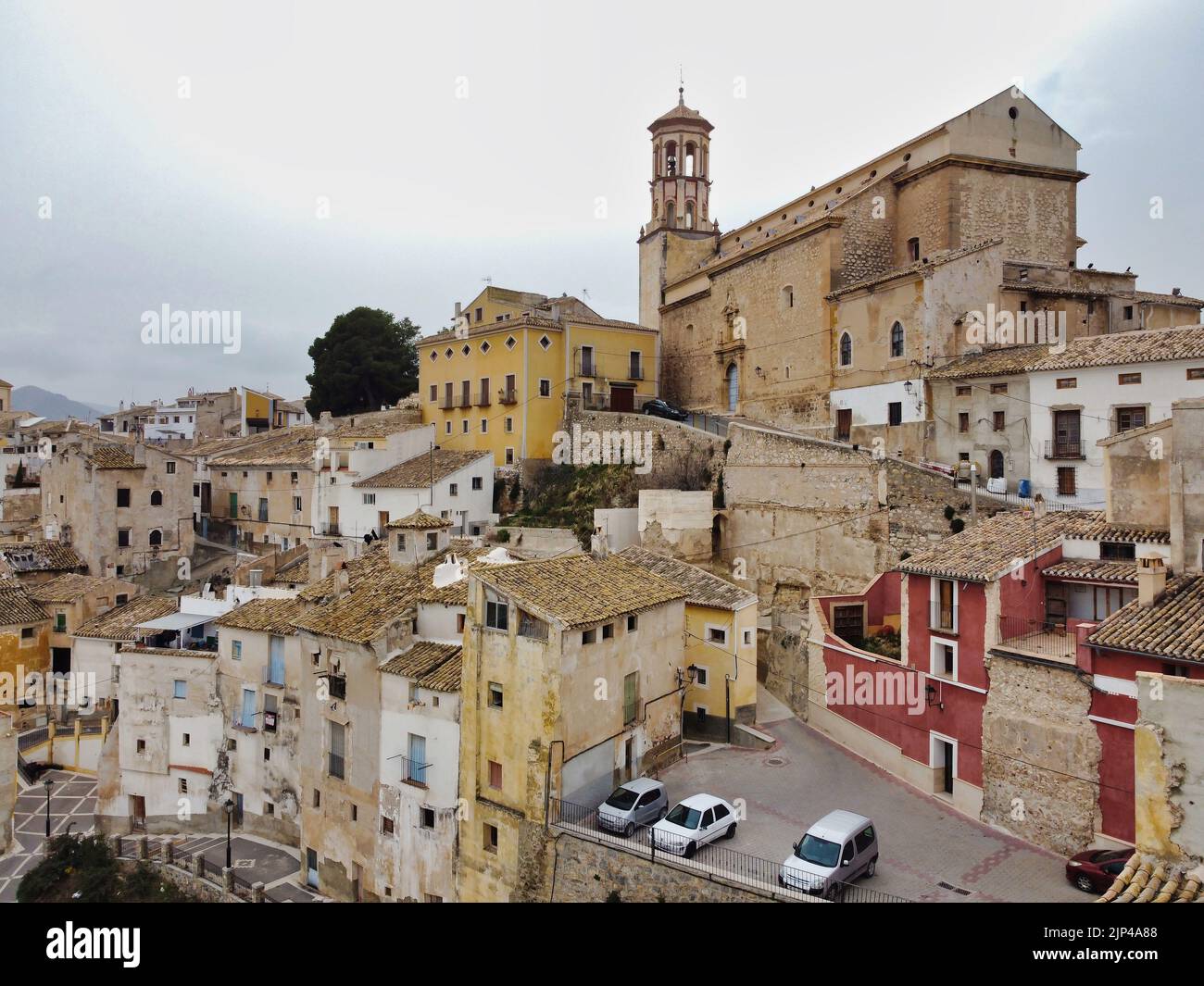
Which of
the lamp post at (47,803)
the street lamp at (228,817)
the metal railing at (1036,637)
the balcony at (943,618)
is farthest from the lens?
the lamp post at (47,803)

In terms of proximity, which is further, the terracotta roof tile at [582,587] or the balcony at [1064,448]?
the balcony at [1064,448]

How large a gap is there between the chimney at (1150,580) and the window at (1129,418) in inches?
325

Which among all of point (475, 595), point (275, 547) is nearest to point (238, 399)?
point (275, 547)

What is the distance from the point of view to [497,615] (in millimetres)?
17031

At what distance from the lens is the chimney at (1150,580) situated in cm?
1434

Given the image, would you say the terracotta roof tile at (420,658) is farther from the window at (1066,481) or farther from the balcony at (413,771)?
the window at (1066,481)

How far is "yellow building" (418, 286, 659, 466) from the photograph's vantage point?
120 ft

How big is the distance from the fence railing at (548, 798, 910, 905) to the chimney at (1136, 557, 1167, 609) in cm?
671

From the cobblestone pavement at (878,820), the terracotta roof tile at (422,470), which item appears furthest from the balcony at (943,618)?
the terracotta roof tile at (422,470)

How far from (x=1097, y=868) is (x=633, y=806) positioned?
25.6 feet

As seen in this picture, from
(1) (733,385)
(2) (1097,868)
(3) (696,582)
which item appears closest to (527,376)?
(1) (733,385)

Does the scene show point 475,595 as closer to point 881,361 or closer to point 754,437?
point 754,437

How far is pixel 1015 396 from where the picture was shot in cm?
2422

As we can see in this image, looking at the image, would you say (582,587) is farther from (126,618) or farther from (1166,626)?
(126,618)
